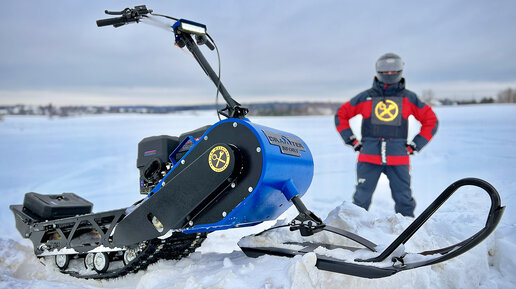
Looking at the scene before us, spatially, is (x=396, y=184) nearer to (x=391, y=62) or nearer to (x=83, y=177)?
(x=391, y=62)

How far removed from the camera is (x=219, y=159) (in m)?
2.67

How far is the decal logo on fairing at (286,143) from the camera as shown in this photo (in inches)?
108

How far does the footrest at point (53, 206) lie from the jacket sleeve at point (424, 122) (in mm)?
3888

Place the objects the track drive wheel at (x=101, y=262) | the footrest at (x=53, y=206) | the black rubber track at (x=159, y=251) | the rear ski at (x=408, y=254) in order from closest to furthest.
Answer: the rear ski at (x=408, y=254) → the black rubber track at (x=159, y=251) → the track drive wheel at (x=101, y=262) → the footrest at (x=53, y=206)

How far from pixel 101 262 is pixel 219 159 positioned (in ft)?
5.48

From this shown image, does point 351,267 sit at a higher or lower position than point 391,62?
lower

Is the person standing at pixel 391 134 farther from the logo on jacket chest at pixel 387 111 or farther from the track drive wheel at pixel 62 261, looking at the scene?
the track drive wheel at pixel 62 261

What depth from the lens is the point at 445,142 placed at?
11.0 metres

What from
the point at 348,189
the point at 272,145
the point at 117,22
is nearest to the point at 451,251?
the point at 272,145

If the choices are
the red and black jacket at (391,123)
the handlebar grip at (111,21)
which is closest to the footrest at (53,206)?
the handlebar grip at (111,21)

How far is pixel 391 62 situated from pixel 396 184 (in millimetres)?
1461

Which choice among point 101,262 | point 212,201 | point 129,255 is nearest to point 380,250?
point 212,201

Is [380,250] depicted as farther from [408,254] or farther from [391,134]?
[391,134]

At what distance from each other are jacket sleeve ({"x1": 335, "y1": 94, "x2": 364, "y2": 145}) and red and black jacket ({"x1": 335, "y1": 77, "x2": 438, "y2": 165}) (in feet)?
0.32
